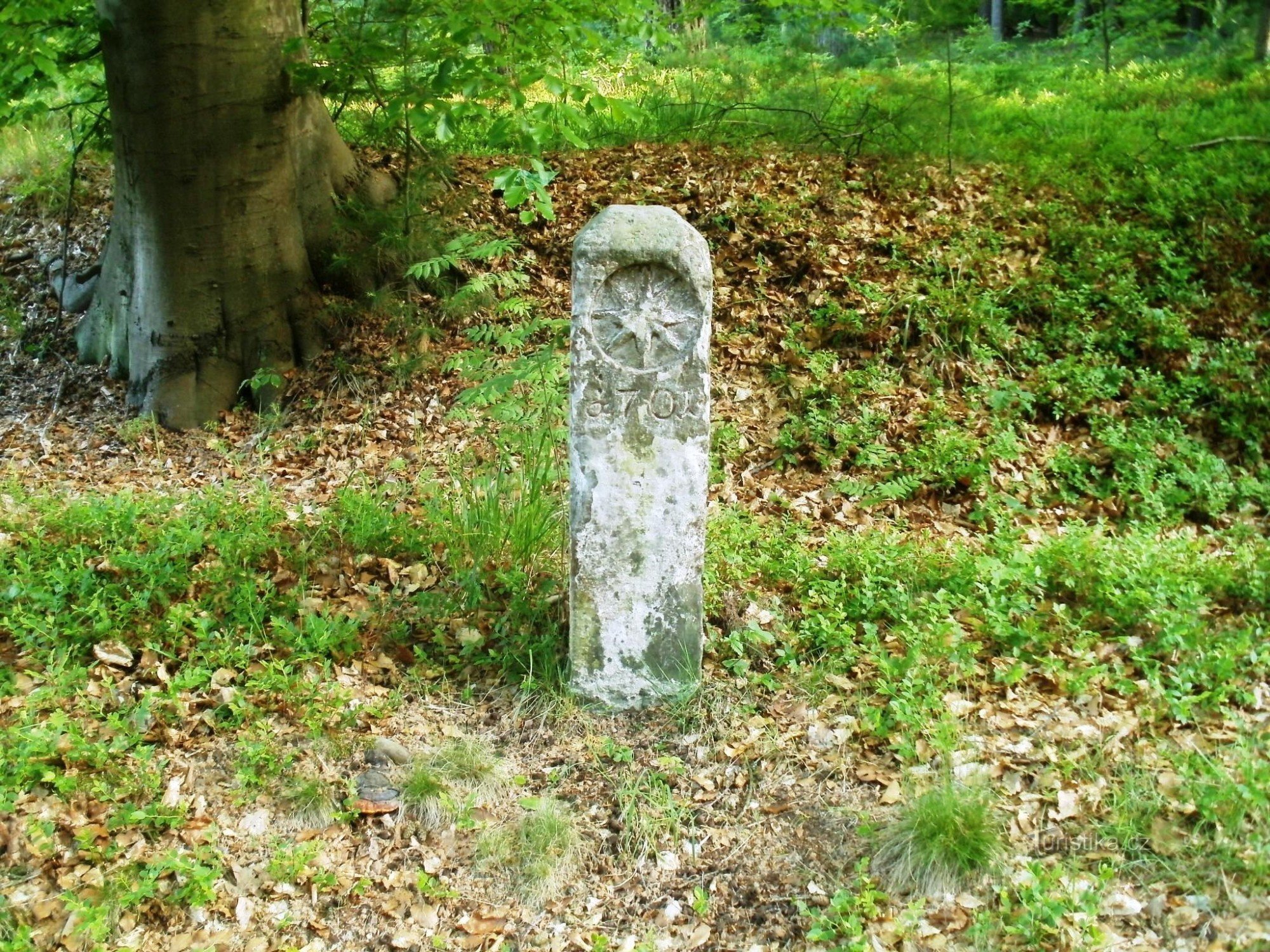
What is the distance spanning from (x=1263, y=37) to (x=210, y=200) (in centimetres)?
1057

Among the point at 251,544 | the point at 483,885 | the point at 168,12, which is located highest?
the point at 168,12

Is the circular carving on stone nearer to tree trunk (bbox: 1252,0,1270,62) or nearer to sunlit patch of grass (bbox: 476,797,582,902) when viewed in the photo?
sunlit patch of grass (bbox: 476,797,582,902)

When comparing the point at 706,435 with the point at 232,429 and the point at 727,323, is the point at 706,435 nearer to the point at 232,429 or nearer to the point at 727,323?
the point at 727,323

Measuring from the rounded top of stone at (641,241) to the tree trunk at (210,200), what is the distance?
3.74 m

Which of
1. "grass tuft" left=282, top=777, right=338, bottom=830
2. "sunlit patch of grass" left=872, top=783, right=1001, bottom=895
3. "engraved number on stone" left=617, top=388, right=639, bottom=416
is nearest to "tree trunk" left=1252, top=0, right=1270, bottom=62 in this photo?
"engraved number on stone" left=617, top=388, right=639, bottom=416

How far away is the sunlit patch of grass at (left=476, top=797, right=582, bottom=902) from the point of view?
3428 mm

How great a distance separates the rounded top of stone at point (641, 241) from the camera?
3.68 metres

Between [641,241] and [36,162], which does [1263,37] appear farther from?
[36,162]

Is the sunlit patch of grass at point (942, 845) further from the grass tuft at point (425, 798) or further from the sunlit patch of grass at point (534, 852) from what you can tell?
the grass tuft at point (425, 798)

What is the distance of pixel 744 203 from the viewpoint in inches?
305

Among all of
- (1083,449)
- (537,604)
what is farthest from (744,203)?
(537,604)

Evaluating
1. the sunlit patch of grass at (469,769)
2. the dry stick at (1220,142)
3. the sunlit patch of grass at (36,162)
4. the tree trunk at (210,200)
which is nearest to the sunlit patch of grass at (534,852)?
the sunlit patch of grass at (469,769)

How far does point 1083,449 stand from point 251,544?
188 inches

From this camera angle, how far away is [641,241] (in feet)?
12.1
